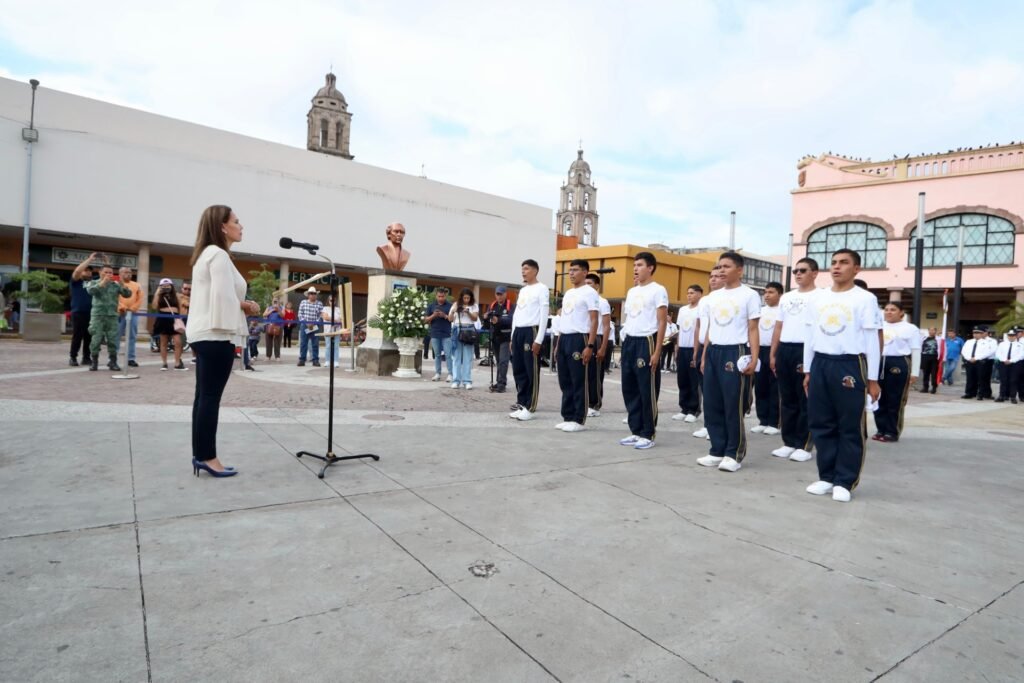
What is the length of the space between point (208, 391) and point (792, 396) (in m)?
5.39

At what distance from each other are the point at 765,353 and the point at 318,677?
6787 millimetres

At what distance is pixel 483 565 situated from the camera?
2.95 m

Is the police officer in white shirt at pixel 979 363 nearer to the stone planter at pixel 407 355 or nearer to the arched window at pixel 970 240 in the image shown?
the stone planter at pixel 407 355

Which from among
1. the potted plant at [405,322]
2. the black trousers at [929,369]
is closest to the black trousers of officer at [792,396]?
the potted plant at [405,322]

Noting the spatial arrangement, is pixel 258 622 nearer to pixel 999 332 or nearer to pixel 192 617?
pixel 192 617

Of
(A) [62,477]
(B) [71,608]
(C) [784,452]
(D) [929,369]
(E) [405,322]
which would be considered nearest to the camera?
(B) [71,608]

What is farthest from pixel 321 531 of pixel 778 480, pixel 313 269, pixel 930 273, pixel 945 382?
pixel 930 273

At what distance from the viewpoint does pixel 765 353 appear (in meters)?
7.58

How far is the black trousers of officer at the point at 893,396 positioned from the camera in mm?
7371

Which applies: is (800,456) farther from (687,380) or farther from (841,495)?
(687,380)

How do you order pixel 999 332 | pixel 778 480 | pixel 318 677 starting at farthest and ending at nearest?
pixel 999 332 < pixel 778 480 < pixel 318 677

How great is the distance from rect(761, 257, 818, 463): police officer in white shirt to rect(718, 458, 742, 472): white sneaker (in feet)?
3.49

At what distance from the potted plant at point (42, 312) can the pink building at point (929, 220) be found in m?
34.0

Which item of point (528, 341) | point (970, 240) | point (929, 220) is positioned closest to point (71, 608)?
point (528, 341)
